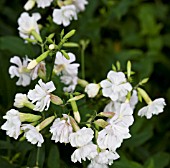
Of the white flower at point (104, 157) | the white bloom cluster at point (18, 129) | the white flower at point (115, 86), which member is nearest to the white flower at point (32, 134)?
the white bloom cluster at point (18, 129)

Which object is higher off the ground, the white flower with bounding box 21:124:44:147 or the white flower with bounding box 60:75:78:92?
the white flower with bounding box 60:75:78:92

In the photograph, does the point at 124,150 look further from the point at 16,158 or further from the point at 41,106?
the point at 41,106

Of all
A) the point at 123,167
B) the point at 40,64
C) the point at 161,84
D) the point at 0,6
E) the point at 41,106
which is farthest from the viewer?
the point at 161,84

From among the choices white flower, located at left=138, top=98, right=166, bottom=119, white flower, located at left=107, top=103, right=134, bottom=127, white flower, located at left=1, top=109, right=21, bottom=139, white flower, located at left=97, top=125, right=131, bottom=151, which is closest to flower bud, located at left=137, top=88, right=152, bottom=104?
white flower, located at left=138, top=98, right=166, bottom=119

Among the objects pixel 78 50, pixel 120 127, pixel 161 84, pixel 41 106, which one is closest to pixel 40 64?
pixel 41 106

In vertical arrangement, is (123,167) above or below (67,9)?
below

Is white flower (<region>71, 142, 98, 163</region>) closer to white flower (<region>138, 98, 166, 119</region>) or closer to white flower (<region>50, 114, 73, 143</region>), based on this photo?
white flower (<region>50, 114, 73, 143</region>)

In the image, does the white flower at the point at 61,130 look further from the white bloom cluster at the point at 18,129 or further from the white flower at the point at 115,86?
the white flower at the point at 115,86
